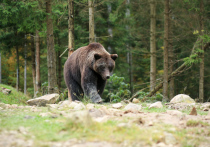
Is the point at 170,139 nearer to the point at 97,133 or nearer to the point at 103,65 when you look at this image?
the point at 97,133

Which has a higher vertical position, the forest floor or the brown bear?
the brown bear

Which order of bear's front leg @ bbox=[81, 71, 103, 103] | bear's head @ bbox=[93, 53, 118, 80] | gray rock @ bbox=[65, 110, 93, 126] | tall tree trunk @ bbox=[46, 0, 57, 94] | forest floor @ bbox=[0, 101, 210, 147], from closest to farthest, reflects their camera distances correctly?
1. forest floor @ bbox=[0, 101, 210, 147]
2. gray rock @ bbox=[65, 110, 93, 126]
3. bear's head @ bbox=[93, 53, 118, 80]
4. bear's front leg @ bbox=[81, 71, 103, 103]
5. tall tree trunk @ bbox=[46, 0, 57, 94]

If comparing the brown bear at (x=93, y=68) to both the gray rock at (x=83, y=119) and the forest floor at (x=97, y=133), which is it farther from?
the gray rock at (x=83, y=119)

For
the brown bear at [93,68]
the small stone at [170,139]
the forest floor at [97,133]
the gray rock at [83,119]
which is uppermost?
the brown bear at [93,68]

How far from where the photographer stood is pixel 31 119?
4.32 meters

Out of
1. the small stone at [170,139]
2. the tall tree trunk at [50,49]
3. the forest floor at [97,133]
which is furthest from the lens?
the tall tree trunk at [50,49]

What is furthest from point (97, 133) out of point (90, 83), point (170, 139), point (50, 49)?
point (50, 49)

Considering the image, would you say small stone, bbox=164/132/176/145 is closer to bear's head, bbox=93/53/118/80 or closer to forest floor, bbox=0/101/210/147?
forest floor, bbox=0/101/210/147

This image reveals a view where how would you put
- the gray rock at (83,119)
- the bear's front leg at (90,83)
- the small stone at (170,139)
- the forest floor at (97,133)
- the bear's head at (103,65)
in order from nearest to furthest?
the forest floor at (97,133) < the small stone at (170,139) < the gray rock at (83,119) < the bear's head at (103,65) < the bear's front leg at (90,83)

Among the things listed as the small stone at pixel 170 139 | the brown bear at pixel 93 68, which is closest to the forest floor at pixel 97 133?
the small stone at pixel 170 139

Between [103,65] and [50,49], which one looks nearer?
[103,65]

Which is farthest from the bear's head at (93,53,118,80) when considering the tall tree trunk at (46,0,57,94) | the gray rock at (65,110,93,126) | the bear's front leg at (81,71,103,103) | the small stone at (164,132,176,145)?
the small stone at (164,132,176,145)

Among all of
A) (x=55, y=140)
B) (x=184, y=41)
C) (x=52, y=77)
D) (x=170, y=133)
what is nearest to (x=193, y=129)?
(x=170, y=133)

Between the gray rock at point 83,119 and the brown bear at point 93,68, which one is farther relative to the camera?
the brown bear at point 93,68
